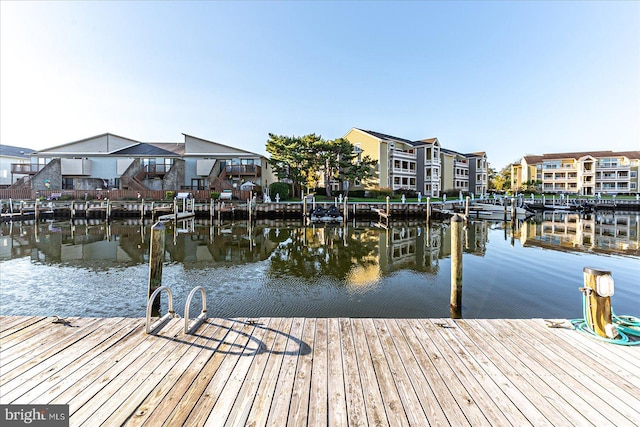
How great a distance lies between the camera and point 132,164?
40531 mm

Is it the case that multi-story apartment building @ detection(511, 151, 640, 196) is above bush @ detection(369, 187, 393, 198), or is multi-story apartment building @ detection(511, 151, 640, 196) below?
above

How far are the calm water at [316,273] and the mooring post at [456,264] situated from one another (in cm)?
57

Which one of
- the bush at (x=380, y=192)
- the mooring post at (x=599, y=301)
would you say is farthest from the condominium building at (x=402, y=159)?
the mooring post at (x=599, y=301)

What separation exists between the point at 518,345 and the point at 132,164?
148ft

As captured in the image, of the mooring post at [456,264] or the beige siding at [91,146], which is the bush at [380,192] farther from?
the mooring post at [456,264]

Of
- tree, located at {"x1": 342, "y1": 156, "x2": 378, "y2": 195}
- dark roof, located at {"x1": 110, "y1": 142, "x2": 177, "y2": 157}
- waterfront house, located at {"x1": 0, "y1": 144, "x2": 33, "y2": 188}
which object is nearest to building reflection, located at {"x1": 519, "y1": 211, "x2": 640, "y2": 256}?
tree, located at {"x1": 342, "y1": 156, "x2": 378, "y2": 195}

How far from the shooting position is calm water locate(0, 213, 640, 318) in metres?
9.14

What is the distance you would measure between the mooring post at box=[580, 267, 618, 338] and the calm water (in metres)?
3.55

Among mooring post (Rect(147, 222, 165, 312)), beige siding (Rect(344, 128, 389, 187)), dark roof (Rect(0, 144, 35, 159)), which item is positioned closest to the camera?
mooring post (Rect(147, 222, 165, 312))

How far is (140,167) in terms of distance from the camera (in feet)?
134

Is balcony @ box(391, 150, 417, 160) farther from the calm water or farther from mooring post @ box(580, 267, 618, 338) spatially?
mooring post @ box(580, 267, 618, 338)

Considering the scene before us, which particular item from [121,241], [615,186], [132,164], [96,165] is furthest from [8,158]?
[615,186]

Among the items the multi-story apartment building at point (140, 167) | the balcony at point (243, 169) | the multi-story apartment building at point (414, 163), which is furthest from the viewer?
the multi-story apartment building at point (414, 163)

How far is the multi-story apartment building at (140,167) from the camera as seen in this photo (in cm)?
4000
